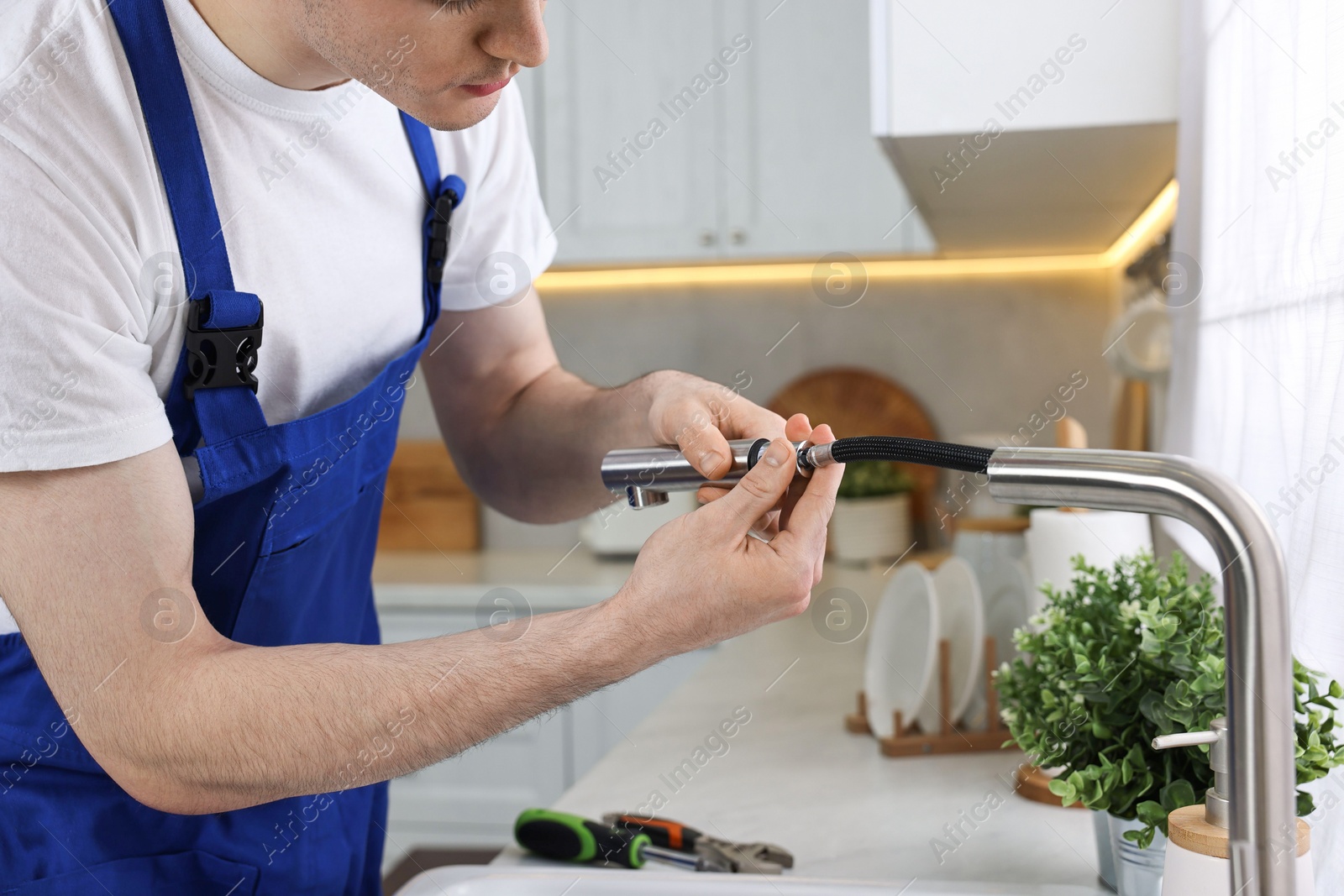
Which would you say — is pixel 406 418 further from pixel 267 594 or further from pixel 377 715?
pixel 377 715

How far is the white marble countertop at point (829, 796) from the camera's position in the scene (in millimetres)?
852

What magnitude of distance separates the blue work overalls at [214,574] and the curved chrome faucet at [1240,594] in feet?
1.28

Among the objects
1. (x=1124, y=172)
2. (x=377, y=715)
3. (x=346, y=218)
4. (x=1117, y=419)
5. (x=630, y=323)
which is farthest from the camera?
(x=630, y=323)

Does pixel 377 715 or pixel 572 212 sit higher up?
pixel 572 212

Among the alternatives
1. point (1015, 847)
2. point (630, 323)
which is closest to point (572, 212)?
point (630, 323)

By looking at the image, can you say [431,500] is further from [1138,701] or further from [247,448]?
[1138,701]

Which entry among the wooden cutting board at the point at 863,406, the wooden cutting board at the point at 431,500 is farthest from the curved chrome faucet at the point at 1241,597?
the wooden cutting board at the point at 431,500

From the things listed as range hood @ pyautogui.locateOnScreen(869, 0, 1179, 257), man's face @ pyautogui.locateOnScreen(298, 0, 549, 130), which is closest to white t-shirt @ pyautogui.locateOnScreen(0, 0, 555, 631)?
man's face @ pyautogui.locateOnScreen(298, 0, 549, 130)

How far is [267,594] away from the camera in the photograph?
0.79 meters

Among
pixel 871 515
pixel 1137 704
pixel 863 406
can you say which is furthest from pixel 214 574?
pixel 863 406

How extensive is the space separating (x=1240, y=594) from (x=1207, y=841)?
0.21 m

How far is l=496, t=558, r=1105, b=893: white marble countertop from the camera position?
2.80 feet

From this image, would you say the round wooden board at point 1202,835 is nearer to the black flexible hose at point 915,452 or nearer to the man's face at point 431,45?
the black flexible hose at point 915,452

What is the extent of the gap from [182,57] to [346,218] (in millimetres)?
161
